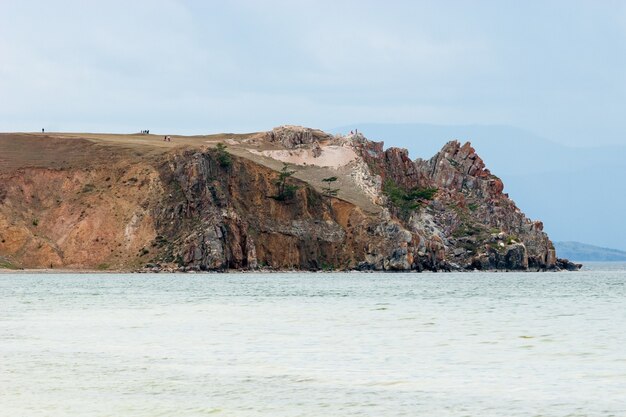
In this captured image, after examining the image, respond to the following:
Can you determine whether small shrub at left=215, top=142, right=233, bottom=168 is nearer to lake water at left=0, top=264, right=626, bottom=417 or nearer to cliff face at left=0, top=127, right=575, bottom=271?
cliff face at left=0, top=127, right=575, bottom=271

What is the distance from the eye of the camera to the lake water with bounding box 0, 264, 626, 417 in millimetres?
29938

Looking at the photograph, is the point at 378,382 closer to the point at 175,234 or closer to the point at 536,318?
the point at 536,318

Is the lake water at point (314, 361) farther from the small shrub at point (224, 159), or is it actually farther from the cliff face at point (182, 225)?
the small shrub at point (224, 159)

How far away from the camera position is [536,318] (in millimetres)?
63000

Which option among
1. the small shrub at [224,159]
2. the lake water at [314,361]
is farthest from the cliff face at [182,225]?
the lake water at [314,361]

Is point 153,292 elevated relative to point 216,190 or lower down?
lower down

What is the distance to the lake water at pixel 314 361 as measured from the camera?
98.2 ft

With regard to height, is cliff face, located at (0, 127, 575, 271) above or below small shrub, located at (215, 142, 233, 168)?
below

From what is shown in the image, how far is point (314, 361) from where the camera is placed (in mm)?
40094

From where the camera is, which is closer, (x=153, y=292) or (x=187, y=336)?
(x=187, y=336)

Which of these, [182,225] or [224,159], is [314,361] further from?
[224,159]

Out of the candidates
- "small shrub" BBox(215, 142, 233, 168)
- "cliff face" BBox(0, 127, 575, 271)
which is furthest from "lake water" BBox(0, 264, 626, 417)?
"small shrub" BBox(215, 142, 233, 168)

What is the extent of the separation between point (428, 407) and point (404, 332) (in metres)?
23.4

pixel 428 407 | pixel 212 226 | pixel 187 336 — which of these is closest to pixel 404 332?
pixel 187 336
